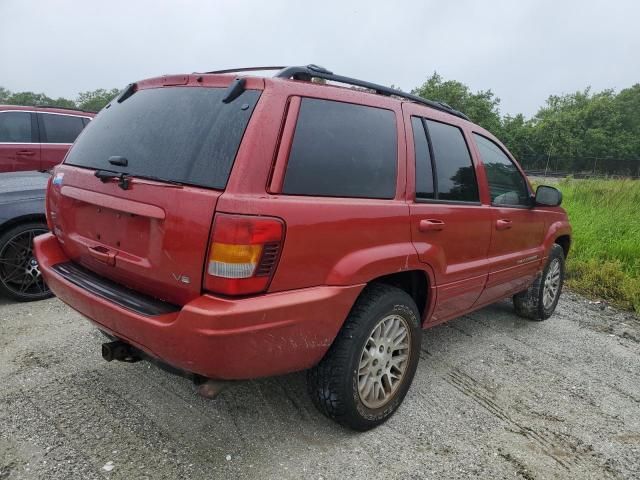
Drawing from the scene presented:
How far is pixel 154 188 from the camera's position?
6.82 ft

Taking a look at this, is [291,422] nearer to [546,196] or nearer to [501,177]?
[501,177]

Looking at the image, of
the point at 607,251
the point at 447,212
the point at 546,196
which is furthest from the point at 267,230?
the point at 607,251

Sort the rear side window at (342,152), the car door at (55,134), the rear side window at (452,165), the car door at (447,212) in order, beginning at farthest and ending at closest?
the car door at (55,134) → the rear side window at (452,165) → the car door at (447,212) → the rear side window at (342,152)

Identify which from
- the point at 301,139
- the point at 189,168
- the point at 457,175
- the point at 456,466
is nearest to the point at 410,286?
the point at 457,175

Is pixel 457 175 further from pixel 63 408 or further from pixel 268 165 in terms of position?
pixel 63 408

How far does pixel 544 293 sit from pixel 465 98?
41097 mm

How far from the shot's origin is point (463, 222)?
3066mm

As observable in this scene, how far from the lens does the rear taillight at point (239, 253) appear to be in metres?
1.88

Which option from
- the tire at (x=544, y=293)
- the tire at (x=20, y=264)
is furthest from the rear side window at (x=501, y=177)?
the tire at (x=20, y=264)

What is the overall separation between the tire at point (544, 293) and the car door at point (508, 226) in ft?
1.17

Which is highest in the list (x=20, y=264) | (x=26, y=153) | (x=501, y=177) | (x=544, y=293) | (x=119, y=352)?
(x=501, y=177)

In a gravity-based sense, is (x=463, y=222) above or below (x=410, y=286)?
above

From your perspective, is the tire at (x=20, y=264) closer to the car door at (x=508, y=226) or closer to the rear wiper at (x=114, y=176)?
the rear wiper at (x=114, y=176)

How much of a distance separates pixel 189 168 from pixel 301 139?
0.52 m
